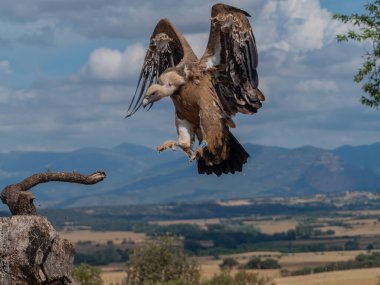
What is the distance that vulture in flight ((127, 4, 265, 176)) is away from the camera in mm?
8344

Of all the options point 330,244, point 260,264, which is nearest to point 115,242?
point 330,244

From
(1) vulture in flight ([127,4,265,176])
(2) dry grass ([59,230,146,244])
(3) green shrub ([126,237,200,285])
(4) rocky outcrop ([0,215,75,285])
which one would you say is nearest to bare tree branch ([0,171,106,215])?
(4) rocky outcrop ([0,215,75,285])

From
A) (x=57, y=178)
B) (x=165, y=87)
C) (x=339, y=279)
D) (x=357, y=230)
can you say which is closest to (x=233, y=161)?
(x=165, y=87)

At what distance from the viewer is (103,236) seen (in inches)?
7234

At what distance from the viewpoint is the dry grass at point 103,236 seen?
548 feet

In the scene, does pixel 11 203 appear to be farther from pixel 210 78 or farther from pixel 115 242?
pixel 115 242

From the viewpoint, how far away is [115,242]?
531 feet

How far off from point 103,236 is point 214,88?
17671cm

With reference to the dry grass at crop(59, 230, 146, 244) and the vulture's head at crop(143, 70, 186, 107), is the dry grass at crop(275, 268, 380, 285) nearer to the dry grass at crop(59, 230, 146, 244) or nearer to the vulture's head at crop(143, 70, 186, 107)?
the vulture's head at crop(143, 70, 186, 107)

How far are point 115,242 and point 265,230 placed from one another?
1811 inches

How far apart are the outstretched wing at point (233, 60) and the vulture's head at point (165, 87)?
68 cm

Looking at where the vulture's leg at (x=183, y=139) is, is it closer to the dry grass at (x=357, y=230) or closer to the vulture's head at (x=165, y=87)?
the vulture's head at (x=165, y=87)

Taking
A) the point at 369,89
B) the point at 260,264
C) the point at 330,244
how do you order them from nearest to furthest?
the point at 369,89
the point at 260,264
the point at 330,244

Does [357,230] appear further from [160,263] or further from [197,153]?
[197,153]
